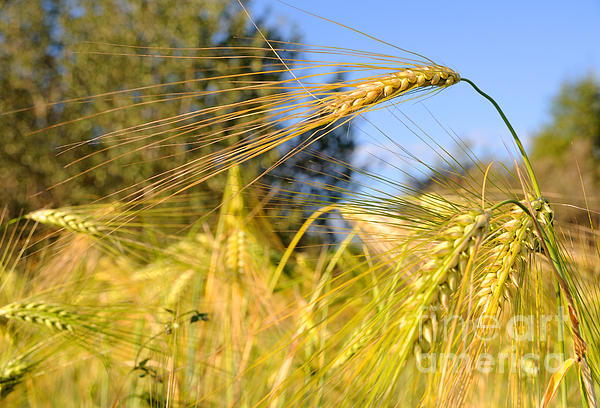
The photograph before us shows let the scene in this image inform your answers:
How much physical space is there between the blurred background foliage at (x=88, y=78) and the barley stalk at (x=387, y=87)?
7.03 m

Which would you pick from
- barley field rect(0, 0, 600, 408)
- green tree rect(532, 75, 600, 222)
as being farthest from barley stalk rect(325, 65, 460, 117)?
green tree rect(532, 75, 600, 222)

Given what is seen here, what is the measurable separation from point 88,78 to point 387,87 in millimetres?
10109

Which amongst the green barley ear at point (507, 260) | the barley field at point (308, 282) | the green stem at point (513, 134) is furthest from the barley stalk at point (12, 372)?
the green stem at point (513, 134)

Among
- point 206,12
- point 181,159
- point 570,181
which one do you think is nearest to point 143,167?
point 181,159

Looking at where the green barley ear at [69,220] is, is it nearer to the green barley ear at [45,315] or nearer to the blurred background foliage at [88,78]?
the green barley ear at [45,315]

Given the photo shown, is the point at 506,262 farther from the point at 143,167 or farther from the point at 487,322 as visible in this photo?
the point at 143,167

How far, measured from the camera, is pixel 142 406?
175 cm

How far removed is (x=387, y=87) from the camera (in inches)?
40.5

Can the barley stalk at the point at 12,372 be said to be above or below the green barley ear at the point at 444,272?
below

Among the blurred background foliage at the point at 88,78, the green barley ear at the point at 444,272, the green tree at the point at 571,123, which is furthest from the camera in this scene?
the green tree at the point at 571,123

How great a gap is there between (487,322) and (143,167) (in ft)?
28.5

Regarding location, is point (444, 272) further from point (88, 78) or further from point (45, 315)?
point (88, 78)

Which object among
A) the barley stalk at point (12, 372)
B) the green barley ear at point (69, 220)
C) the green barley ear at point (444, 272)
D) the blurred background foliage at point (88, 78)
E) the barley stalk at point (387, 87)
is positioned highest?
the blurred background foliage at point (88, 78)

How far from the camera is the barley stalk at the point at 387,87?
101cm
